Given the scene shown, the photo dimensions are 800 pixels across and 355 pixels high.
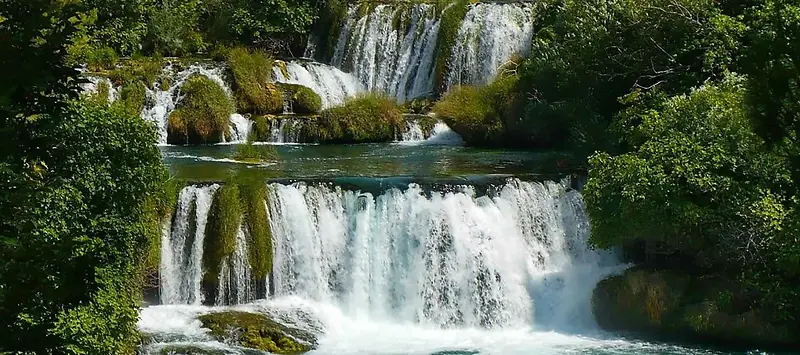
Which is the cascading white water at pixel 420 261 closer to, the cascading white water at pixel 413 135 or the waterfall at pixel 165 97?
the cascading white water at pixel 413 135

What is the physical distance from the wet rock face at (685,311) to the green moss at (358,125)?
10.7m

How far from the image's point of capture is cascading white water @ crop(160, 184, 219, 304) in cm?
1442

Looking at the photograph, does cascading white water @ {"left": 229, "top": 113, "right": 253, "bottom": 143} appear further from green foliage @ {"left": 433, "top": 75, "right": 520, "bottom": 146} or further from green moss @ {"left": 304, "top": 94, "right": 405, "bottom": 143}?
green foliage @ {"left": 433, "top": 75, "right": 520, "bottom": 146}

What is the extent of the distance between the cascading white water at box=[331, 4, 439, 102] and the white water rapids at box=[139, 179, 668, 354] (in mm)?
11969

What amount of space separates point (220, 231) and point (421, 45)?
14.5 metres

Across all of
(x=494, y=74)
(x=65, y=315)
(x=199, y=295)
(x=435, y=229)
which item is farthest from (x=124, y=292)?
(x=494, y=74)

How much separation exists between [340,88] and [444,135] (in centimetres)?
502

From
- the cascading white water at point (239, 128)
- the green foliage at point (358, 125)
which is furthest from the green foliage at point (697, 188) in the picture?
the cascading white water at point (239, 128)

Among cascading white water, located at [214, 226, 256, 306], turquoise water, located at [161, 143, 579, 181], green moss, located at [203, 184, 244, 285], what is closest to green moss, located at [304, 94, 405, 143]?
turquoise water, located at [161, 143, 579, 181]

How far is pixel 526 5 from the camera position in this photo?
2747 cm

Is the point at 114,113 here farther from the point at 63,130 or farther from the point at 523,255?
the point at 523,255

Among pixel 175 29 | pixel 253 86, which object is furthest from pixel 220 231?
pixel 175 29

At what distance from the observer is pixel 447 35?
1070 inches

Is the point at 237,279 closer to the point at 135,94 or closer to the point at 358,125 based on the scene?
the point at 358,125
